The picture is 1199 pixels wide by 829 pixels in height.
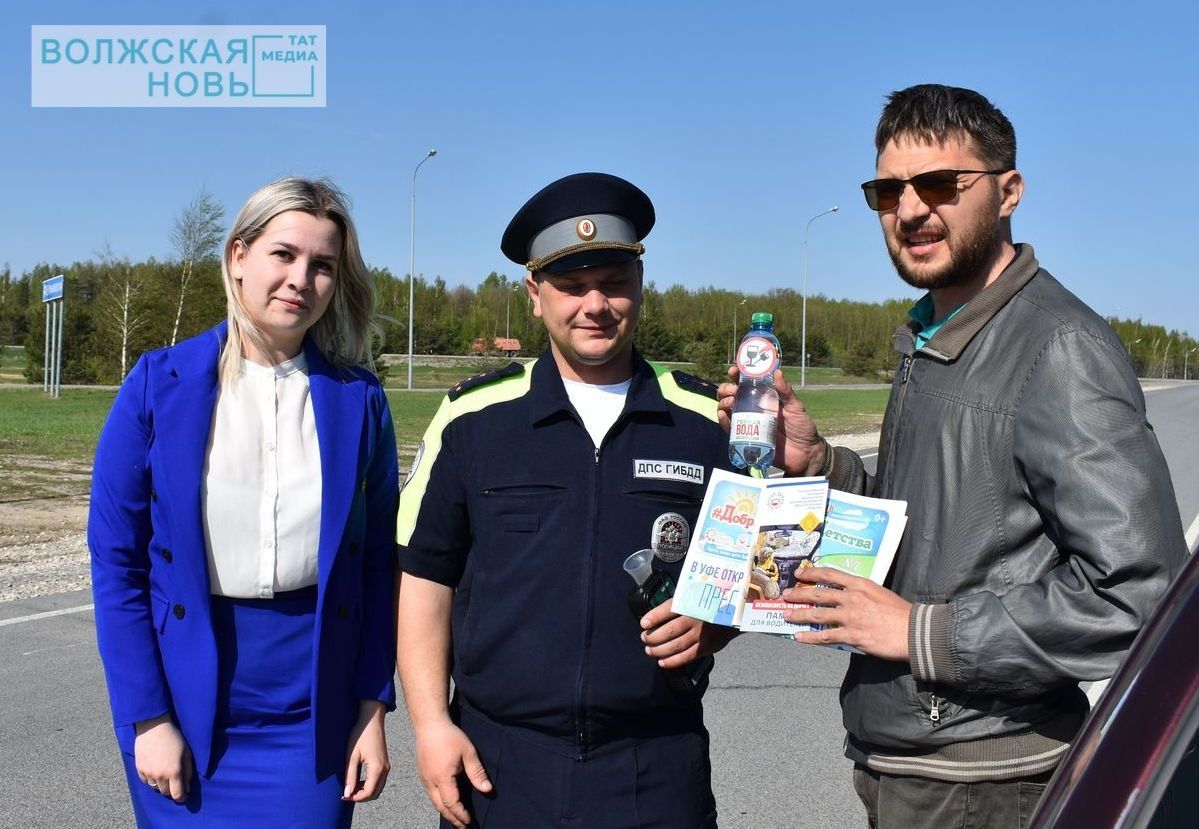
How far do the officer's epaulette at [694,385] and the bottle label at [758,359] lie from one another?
391 millimetres

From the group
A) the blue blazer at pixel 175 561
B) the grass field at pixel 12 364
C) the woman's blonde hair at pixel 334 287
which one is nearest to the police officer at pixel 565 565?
the blue blazer at pixel 175 561

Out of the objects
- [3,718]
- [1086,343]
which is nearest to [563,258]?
[1086,343]

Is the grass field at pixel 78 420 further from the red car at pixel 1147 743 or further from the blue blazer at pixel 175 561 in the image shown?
the red car at pixel 1147 743

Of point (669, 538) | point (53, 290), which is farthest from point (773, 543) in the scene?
point (53, 290)

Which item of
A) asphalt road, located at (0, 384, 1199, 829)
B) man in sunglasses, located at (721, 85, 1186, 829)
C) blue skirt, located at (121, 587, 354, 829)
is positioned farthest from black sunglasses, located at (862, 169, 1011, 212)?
asphalt road, located at (0, 384, 1199, 829)

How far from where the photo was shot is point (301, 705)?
2639 millimetres

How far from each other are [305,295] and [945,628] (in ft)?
5.42

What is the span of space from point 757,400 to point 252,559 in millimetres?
1245

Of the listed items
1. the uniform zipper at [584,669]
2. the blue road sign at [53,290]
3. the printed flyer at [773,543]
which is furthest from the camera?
the blue road sign at [53,290]

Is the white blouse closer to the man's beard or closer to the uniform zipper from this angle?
the uniform zipper

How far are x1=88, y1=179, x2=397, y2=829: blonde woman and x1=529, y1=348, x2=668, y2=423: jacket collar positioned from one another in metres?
0.48

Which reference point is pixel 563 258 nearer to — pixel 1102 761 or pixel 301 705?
pixel 301 705

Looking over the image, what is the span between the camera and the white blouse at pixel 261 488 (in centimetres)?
258

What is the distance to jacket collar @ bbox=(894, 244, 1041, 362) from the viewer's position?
2.13 m
